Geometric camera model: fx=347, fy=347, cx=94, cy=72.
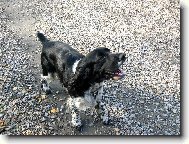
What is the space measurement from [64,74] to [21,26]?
4.29 metres

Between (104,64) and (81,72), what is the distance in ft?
1.93

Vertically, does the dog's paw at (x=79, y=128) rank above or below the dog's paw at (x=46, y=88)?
below

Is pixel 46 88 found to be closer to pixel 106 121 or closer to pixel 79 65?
pixel 106 121

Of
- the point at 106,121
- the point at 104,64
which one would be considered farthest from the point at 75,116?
the point at 104,64

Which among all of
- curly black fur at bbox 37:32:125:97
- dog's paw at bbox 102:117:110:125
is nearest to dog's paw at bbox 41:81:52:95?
curly black fur at bbox 37:32:125:97

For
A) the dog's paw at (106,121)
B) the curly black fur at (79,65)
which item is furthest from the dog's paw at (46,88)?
the dog's paw at (106,121)

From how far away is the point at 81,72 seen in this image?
21.7 ft

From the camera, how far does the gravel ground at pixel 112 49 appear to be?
7.71 metres

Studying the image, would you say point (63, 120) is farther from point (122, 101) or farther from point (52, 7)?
point (52, 7)

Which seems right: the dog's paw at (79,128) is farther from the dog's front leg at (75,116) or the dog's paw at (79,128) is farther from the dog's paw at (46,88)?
the dog's paw at (46,88)

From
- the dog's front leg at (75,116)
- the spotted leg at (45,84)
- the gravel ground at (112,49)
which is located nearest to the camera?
the dog's front leg at (75,116)

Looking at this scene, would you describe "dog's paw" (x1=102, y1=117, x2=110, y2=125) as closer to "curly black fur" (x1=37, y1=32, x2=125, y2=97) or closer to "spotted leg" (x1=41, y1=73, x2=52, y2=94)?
"curly black fur" (x1=37, y1=32, x2=125, y2=97)

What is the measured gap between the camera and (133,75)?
8.95 meters

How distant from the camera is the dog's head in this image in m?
6.14
